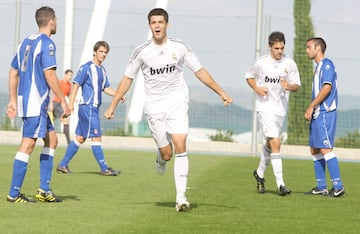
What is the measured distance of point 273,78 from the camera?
1266cm

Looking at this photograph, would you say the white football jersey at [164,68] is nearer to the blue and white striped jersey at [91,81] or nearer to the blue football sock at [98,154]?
the blue and white striped jersey at [91,81]

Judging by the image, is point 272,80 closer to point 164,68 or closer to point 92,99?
point 164,68

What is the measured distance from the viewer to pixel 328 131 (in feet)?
41.7

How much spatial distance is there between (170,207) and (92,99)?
5.48 meters

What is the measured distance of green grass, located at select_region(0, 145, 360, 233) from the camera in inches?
345

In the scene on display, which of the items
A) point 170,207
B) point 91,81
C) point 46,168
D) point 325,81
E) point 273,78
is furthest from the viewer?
point 91,81

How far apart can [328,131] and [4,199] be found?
422cm

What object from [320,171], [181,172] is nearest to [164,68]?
[181,172]

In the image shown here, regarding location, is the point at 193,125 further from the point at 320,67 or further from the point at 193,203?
the point at 193,203

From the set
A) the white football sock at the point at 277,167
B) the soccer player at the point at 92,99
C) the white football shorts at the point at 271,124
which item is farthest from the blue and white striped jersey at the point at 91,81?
the white football sock at the point at 277,167

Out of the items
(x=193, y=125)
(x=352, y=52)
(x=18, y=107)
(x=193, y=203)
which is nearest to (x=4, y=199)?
(x=18, y=107)

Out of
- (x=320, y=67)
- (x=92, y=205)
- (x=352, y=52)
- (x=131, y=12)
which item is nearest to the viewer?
(x=92, y=205)

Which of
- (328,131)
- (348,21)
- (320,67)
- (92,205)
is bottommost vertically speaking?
Answer: (92,205)

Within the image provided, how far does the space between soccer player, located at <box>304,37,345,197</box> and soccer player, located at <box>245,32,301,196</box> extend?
0.98 feet
